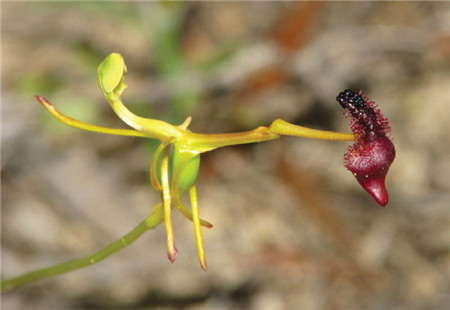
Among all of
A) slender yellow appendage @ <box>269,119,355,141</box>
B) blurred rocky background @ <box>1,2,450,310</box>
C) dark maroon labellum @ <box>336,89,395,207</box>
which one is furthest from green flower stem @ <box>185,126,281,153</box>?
blurred rocky background @ <box>1,2,450,310</box>

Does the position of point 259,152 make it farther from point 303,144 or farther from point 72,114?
point 72,114

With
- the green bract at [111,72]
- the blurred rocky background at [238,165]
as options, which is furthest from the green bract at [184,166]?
the blurred rocky background at [238,165]

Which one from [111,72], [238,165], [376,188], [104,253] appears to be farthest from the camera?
[238,165]

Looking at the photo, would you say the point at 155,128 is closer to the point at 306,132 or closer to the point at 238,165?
the point at 306,132

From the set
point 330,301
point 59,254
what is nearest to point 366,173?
point 330,301

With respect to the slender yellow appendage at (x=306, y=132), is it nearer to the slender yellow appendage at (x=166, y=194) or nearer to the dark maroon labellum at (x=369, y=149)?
the dark maroon labellum at (x=369, y=149)

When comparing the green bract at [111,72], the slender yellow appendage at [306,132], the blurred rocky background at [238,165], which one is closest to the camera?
the slender yellow appendage at [306,132]

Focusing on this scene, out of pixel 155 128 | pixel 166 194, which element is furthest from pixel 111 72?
pixel 166 194
